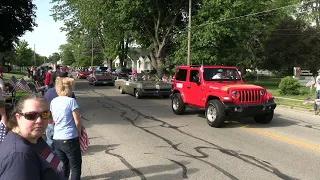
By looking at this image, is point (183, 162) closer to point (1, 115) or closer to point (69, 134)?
point (69, 134)

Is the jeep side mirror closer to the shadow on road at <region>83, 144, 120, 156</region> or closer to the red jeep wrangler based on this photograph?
the red jeep wrangler

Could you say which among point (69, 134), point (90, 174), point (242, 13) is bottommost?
point (90, 174)

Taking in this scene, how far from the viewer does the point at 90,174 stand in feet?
18.0

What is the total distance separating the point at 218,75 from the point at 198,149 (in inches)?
178

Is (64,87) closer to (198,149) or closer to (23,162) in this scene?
(23,162)

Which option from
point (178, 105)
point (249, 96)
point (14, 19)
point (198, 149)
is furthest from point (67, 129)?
point (14, 19)

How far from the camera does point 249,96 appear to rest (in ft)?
32.0

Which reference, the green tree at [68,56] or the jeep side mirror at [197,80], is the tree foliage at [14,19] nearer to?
the jeep side mirror at [197,80]

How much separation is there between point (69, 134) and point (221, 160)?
318 cm

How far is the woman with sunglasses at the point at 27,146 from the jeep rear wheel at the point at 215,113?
7623 mm

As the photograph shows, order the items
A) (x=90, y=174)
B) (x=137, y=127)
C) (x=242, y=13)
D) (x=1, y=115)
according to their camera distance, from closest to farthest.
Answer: (x=1, y=115) < (x=90, y=174) < (x=137, y=127) < (x=242, y=13)

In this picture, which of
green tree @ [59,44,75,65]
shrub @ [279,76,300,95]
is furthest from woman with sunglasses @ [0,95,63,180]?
green tree @ [59,44,75,65]

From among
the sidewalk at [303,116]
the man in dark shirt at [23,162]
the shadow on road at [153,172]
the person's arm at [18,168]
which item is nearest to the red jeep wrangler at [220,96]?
the sidewalk at [303,116]

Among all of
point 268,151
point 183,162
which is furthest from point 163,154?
point 268,151
